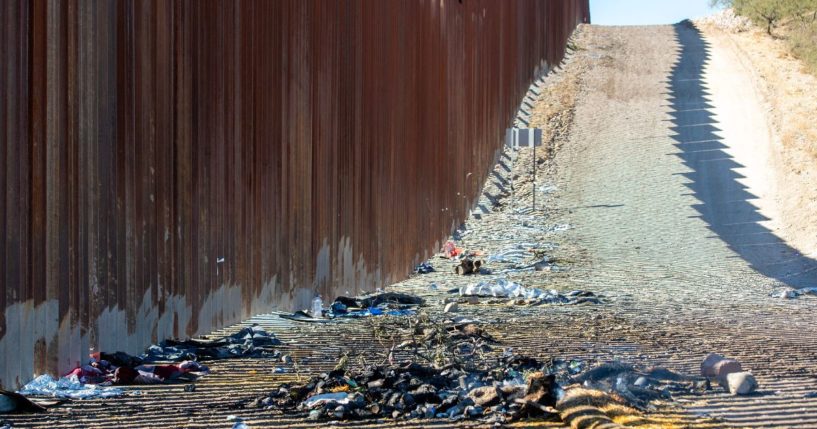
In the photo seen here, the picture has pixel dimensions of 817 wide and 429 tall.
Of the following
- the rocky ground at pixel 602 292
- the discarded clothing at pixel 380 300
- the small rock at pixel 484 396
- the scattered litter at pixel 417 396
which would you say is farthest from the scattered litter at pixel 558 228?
the small rock at pixel 484 396

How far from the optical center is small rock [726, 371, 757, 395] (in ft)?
21.1

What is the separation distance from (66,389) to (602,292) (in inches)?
337

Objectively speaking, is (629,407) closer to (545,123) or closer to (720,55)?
(545,123)

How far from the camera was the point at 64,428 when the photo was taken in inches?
210

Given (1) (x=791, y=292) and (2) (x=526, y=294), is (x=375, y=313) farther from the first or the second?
(1) (x=791, y=292)

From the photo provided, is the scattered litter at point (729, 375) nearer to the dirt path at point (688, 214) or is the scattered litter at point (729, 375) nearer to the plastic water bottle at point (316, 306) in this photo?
the dirt path at point (688, 214)

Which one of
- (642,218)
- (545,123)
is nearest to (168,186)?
(642,218)

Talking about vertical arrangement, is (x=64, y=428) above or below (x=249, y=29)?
below

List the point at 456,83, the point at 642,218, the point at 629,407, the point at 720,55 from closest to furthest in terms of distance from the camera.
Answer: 1. the point at 629,407
2. the point at 456,83
3. the point at 642,218
4. the point at 720,55

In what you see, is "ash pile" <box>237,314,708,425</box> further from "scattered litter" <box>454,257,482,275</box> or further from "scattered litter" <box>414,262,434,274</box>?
"scattered litter" <box>414,262,434,274</box>

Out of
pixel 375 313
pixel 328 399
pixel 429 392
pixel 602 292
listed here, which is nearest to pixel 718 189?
pixel 602 292

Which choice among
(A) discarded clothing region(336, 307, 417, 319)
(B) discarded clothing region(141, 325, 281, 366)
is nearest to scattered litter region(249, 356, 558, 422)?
(B) discarded clothing region(141, 325, 281, 366)

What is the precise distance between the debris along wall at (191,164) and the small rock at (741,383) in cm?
367

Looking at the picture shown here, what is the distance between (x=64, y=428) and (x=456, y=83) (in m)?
13.8
